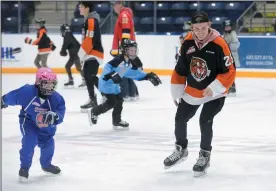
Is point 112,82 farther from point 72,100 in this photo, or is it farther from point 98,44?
point 72,100

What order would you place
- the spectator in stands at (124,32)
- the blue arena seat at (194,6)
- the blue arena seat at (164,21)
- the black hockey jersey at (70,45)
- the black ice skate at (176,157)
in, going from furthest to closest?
the blue arena seat at (164,21) → the blue arena seat at (194,6) → the black hockey jersey at (70,45) → the spectator in stands at (124,32) → the black ice skate at (176,157)

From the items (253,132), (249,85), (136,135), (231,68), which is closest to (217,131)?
(253,132)

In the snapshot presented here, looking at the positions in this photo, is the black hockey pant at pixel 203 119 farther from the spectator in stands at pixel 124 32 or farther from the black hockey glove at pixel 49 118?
the spectator in stands at pixel 124 32

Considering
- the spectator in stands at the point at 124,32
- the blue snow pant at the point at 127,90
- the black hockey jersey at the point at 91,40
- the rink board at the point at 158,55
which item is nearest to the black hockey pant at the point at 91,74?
the black hockey jersey at the point at 91,40

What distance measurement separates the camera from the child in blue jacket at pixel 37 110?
12.9ft

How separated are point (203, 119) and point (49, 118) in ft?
3.41

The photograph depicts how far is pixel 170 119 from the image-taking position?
7145 millimetres

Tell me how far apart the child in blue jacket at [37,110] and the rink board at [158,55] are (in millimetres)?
8812

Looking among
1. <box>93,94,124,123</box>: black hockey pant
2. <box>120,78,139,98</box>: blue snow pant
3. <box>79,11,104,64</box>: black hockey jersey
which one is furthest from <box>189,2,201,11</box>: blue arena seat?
<box>93,94,124,123</box>: black hockey pant

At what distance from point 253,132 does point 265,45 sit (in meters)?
6.61

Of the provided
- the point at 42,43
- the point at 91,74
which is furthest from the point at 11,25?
the point at 91,74

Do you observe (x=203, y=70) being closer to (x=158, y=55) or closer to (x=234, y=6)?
(x=158, y=55)

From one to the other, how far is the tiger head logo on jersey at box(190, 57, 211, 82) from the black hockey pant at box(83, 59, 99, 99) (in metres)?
3.38

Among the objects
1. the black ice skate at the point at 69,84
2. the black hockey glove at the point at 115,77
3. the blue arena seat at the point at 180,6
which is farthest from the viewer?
the blue arena seat at the point at 180,6
